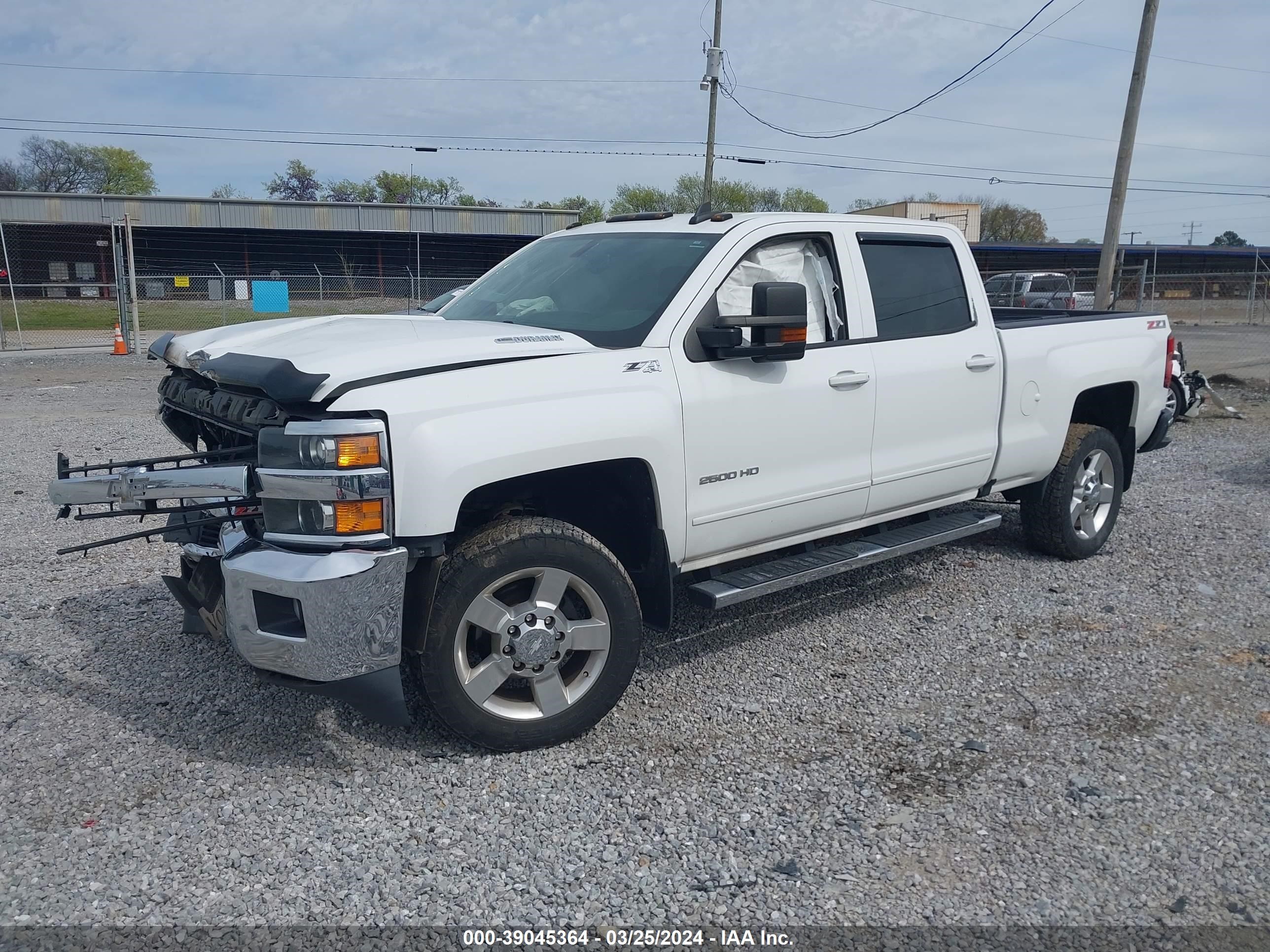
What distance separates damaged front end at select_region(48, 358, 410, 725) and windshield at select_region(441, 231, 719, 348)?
1.22m

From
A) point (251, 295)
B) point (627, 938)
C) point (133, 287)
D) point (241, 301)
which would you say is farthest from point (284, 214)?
point (627, 938)

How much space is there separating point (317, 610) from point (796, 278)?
8.85 feet

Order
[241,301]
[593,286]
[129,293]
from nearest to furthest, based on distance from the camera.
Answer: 1. [593,286]
2. [129,293]
3. [241,301]

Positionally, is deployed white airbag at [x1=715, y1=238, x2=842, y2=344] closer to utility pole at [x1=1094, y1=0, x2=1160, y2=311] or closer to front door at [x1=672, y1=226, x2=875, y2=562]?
front door at [x1=672, y1=226, x2=875, y2=562]

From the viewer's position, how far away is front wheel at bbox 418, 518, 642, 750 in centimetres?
361

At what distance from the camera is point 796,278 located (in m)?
4.83

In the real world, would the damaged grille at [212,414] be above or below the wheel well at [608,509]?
above

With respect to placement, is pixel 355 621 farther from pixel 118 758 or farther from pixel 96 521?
pixel 96 521

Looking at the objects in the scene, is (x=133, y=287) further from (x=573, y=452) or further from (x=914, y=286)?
(x=573, y=452)

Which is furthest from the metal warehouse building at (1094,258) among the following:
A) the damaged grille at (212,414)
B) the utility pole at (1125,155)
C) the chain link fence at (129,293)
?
the damaged grille at (212,414)

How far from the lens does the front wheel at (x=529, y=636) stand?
361 centimetres

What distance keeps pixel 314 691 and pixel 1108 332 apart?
17.1 feet

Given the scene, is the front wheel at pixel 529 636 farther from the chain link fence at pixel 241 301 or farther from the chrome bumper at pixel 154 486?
the chain link fence at pixel 241 301

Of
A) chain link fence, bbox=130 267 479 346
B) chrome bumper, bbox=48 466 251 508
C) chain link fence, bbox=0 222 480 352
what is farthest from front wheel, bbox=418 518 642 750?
chain link fence, bbox=130 267 479 346
